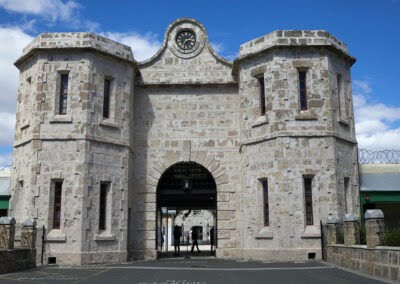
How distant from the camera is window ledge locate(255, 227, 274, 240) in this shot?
17.4 m

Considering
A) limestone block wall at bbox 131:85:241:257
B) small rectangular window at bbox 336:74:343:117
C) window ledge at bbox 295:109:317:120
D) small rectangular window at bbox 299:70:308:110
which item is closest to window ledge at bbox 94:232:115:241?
limestone block wall at bbox 131:85:241:257

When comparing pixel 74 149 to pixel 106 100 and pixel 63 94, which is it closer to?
pixel 63 94

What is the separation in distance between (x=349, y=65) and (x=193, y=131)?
7.39 metres

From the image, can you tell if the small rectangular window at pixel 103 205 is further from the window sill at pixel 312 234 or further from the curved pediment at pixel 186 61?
the window sill at pixel 312 234

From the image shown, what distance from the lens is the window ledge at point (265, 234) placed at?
17.4m

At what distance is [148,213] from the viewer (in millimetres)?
19828

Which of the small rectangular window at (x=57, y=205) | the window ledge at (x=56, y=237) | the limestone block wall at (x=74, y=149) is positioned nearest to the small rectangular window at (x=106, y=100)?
the limestone block wall at (x=74, y=149)

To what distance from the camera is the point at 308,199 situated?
1761 centimetres

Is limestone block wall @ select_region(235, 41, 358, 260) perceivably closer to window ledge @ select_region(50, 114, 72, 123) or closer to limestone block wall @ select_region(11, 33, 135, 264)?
limestone block wall @ select_region(11, 33, 135, 264)

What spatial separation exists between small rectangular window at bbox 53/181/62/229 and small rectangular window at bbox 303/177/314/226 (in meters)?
9.36

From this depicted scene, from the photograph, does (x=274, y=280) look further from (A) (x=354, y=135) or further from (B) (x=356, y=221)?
(A) (x=354, y=135)

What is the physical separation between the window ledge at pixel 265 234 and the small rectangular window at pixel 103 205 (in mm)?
5952

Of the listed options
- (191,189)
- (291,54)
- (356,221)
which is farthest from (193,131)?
(356,221)

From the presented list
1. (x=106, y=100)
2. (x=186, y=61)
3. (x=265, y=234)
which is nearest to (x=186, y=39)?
(x=186, y=61)
